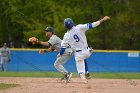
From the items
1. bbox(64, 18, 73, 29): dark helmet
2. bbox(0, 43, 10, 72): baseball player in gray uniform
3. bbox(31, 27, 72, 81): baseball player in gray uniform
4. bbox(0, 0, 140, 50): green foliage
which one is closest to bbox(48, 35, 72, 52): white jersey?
bbox(31, 27, 72, 81): baseball player in gray uniform

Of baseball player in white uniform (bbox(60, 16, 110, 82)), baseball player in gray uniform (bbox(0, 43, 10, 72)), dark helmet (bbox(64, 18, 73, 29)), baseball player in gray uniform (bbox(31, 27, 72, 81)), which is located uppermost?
dark helmet (bbox(64, 18, 73, 29))

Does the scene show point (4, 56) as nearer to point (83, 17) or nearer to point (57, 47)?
point (83, 17)

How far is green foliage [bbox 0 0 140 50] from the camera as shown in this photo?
4222cm

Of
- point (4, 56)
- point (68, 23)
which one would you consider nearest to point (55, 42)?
point (68, 23)

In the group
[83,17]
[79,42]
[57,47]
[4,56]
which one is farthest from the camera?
[83,17]

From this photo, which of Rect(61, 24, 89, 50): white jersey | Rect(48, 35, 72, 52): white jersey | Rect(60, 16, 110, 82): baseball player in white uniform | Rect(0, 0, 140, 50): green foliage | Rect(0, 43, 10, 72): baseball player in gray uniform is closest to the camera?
Rect(60, 16, 110, 82): baseball player in white uniform

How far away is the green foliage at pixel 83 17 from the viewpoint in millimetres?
42219

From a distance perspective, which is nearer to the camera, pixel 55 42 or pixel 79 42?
pixel 79 42

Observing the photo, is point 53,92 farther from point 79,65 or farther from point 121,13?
point 121,13

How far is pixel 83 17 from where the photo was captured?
4272cm

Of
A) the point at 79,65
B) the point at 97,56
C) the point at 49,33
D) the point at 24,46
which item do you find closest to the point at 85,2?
the point at 24,46

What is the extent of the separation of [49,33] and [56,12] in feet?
80.0

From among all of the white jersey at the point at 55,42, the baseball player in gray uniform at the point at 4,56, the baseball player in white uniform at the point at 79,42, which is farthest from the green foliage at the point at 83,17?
the baseball player in white uniform at the point at 79,42

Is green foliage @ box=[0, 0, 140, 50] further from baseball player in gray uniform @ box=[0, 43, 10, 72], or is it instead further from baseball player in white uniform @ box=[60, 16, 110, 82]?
baseball player in white uniform @ box=[60, 16, 110, 82]
